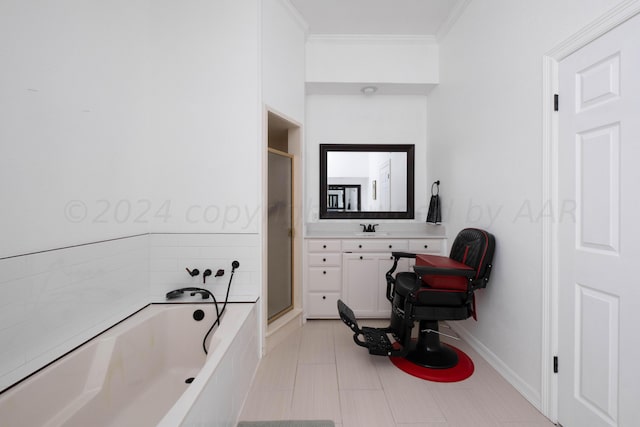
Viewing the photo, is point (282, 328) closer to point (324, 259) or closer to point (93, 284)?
point (324, 259)

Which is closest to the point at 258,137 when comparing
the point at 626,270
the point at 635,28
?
the point at 635,28

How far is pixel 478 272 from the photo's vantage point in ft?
6.11

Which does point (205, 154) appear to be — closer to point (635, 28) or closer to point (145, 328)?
point (145, 328)

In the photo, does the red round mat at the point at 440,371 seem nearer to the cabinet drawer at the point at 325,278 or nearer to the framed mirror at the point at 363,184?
the cabinet drawer at the point at 325,278

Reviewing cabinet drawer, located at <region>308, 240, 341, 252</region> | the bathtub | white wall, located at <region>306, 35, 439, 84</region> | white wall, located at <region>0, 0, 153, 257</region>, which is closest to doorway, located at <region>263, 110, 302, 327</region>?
cabinet drawer, located at <region>308, 240, 341, 252</region>

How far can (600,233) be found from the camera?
1.25 metres

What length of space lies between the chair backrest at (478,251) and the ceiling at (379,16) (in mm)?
1996

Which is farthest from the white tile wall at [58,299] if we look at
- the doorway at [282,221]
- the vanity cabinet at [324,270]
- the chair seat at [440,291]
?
the chair seat at [440,291]

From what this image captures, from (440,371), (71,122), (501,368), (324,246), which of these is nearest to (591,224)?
(501,368)

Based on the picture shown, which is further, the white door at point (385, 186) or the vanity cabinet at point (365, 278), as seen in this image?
the white door at point (385, 186)

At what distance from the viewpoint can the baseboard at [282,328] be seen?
221cm

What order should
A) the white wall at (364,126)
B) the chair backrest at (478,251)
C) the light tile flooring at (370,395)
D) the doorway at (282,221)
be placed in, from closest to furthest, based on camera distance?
the light tile flooring at (370,395)
the chair backrest at (478,251)
the doorway at (282,221)
the white wall at (364,126)

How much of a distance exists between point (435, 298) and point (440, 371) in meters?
0.55

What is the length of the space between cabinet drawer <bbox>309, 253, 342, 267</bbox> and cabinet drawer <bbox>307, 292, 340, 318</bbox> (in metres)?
0.30
